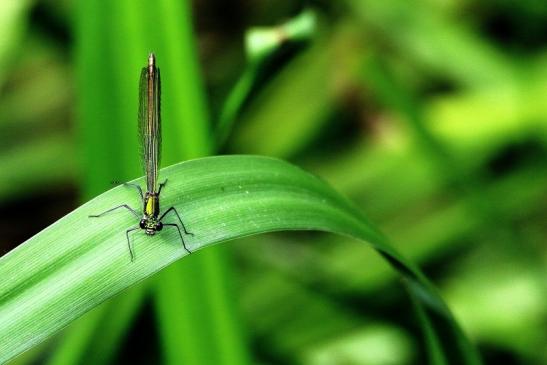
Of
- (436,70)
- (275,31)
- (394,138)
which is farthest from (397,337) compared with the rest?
(275,31)

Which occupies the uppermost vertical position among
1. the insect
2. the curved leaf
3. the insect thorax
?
the insect

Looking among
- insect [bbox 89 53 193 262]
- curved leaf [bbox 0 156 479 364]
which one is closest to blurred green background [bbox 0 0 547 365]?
insect [bbox 89 53 193 262]

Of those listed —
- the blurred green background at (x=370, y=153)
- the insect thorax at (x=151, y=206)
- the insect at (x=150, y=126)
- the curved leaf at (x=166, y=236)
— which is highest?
the blurred green background at (x=370, y=153)

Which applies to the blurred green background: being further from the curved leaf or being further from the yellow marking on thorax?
the curved leaf

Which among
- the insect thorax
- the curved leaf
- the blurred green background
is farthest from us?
the blurred green background

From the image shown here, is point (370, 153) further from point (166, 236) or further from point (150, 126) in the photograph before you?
point (166, 236)

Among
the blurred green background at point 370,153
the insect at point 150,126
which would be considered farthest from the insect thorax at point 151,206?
the blurred green background at point 370,153

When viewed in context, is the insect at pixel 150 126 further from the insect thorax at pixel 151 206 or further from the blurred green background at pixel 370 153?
the blurred green background at pixel 370 153
